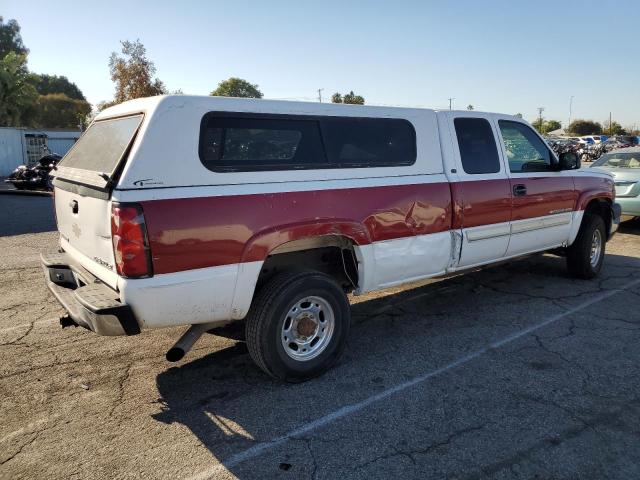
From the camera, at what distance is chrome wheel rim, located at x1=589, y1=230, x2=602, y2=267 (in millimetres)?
6593

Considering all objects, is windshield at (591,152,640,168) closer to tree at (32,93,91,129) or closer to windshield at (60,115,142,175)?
windshield at (60,115,142,175)

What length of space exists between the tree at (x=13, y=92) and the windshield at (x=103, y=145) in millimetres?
41869

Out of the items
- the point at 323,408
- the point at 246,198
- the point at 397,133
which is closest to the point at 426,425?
the point at 323,408

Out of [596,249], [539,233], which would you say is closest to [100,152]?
[539,233]

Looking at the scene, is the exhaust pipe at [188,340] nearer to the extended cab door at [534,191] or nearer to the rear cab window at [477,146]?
the rear cab window at [477,146]

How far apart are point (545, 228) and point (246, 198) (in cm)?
391

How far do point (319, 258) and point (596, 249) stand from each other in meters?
4.31

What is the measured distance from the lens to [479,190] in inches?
193

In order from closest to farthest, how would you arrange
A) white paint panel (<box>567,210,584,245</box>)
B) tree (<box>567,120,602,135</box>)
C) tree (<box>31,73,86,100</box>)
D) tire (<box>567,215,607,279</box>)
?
white paint panel (<box>567,210,584,245</box>), tire (<box>567,215,607,279</box>), tree (<box>31,73,86,100</box>), tree (<box>567,120,602,135</box>)

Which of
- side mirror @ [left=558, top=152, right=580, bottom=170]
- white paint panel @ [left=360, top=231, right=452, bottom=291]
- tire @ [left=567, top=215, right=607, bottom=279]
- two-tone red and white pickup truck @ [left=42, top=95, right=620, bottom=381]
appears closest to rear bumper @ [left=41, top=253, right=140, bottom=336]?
two-tone red and white pickup truck @ [left=42, top=95, right=620, bottom=381]

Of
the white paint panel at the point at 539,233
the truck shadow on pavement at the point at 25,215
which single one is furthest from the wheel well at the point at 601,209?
the truck shadow on pavement at the point at 25,215

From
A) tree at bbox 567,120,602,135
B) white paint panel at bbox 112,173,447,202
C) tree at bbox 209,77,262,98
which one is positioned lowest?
white paint panel at bbox 112,173,447,202

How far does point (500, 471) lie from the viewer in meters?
2.75

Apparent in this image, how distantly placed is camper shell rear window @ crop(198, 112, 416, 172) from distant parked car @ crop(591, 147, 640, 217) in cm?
722
